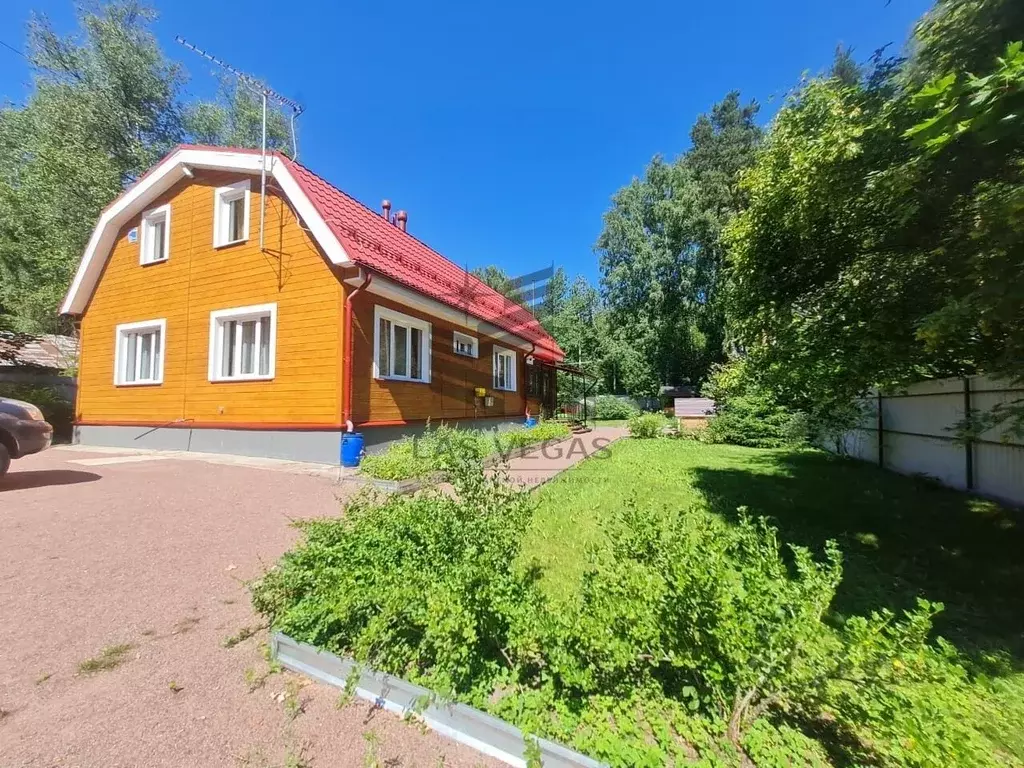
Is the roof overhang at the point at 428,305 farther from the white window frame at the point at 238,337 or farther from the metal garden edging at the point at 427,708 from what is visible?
the metal garden edging at the point at 427,708

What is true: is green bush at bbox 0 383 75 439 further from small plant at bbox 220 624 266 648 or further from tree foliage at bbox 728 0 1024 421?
tree foliage at bbox 728 0 1024 421

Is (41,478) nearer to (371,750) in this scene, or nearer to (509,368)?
(371,750)

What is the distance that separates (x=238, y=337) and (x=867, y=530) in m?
12.3

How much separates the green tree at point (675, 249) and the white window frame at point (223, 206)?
955 inches

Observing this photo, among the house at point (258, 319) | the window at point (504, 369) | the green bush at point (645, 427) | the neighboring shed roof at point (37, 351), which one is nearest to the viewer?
the house at point (258, 319)

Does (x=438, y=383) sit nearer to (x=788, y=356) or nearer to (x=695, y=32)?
(x=788, y=356)

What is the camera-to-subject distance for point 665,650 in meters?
2.11

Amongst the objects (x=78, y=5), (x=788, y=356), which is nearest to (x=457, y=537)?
(x=788, y=356)

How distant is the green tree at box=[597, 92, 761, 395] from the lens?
2845cm

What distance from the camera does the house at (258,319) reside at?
357 inches

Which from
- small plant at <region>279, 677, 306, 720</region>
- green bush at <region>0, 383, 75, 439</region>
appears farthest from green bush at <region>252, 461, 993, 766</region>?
green bush at <region>0, 383, 75, 439</region>

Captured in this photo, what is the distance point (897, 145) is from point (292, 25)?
11811mm

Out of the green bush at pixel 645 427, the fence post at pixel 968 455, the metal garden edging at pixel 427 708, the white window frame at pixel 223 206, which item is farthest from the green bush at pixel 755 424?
the white window frame at pixel 223 206

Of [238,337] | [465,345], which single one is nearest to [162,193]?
[238,337]
